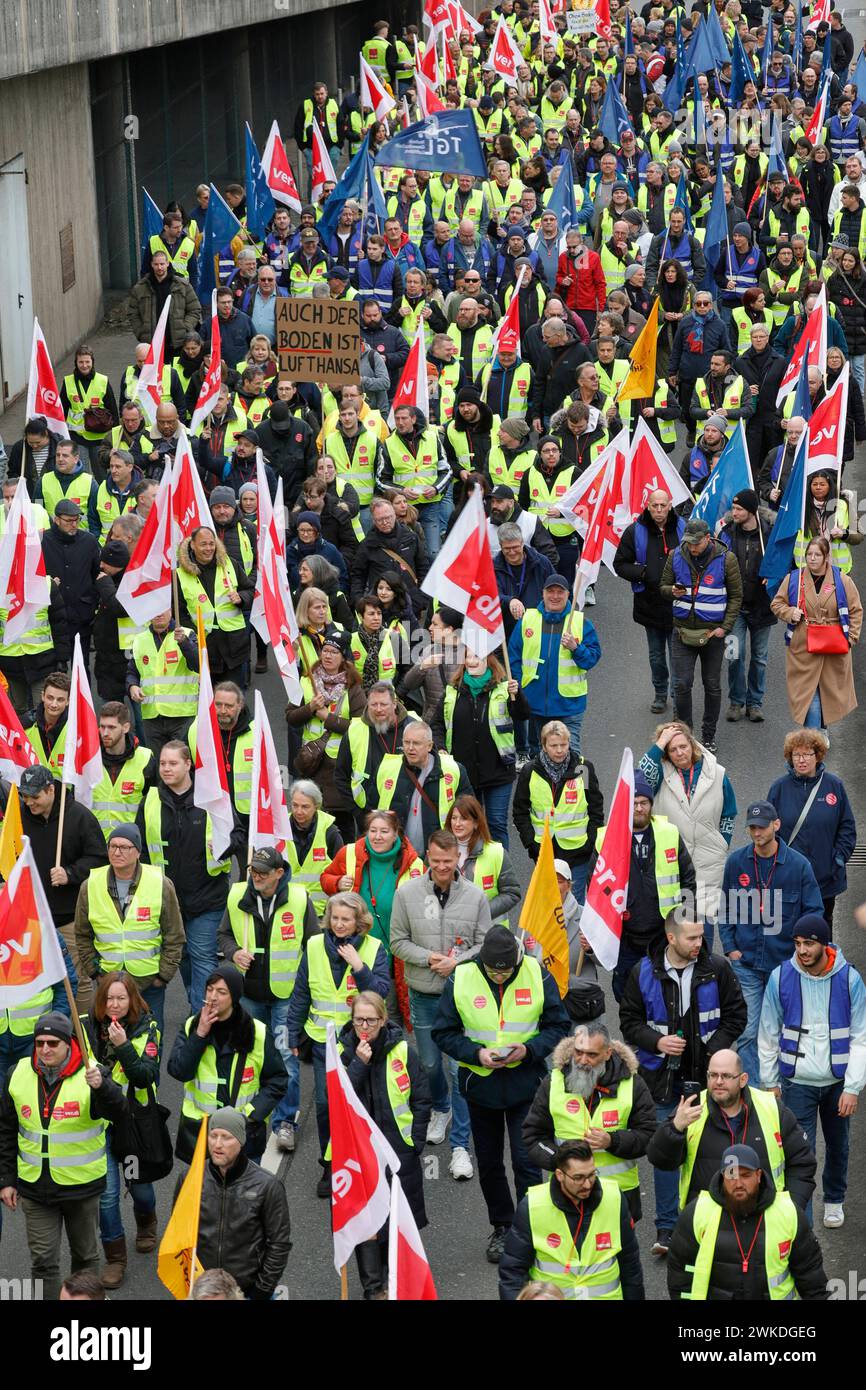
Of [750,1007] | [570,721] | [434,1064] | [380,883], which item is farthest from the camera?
[570,721]

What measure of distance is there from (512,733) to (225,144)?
906 inches

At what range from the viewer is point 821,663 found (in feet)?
47.2

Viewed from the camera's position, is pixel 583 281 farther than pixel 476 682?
Yes

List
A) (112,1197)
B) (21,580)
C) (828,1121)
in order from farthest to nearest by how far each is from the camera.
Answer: (21,580)
(828,1121)
(112,1197)

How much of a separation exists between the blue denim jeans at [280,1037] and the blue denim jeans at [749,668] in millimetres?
5305

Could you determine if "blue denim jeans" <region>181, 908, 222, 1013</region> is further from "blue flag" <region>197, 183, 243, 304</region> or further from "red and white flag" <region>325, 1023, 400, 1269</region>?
"blue flag" <region>197, 183, 243, 304</region>

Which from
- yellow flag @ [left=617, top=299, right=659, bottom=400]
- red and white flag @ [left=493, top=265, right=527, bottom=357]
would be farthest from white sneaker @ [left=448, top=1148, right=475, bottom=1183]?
red and white flag @ [left=493, top=265, right=527, bottom=357]

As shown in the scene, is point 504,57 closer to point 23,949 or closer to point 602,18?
point 602,18

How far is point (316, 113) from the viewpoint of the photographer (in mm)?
30906

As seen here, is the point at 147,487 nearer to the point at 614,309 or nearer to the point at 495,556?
the point at 495,556

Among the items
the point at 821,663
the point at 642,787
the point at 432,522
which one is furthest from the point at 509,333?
the point at 642,787

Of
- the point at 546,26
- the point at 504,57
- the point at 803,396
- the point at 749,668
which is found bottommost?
the point at 749,668

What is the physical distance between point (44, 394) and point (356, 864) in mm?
7257

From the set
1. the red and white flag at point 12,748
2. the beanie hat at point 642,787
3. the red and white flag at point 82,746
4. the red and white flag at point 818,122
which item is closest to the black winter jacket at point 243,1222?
the beanie hat at point 642,787
